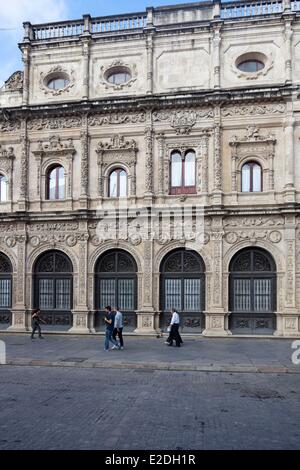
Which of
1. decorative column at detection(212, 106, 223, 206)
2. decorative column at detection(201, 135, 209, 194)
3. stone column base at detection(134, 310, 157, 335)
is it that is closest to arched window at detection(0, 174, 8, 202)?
stone column base at detection(134, 310, 157, 335)

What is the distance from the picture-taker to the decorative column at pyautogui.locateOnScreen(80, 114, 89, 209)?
69.4ft

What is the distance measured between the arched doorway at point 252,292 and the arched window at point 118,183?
6.12 meters

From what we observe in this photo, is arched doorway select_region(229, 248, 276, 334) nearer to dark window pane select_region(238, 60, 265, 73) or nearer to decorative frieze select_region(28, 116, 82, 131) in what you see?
dark window pane select_region(238, 60, 265, 73)

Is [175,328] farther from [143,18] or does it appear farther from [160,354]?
[143,18]

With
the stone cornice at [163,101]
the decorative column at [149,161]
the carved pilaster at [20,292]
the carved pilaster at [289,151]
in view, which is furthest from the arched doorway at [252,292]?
the carved pilaster at [20,292]

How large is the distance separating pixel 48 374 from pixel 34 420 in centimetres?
445

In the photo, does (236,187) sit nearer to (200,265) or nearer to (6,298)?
(200,265)

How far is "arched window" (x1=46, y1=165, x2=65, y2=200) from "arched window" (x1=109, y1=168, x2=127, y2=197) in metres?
2.42

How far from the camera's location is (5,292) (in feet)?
72.8

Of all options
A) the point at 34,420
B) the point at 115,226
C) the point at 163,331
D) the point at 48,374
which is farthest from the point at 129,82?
the point at 34,420

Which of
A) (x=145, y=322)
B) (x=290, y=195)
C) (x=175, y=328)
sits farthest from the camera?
(x=145, y=322)

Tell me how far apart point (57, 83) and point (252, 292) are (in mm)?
14041

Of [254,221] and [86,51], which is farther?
[86,51]

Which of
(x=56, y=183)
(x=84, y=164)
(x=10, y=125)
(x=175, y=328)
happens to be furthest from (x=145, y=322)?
(x=10, y=125)
